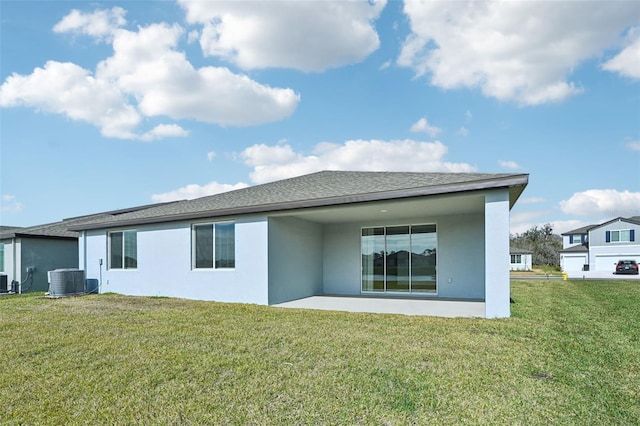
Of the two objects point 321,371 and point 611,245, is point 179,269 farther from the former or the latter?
point 611,245

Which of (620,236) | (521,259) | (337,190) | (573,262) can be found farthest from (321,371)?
(521,259)

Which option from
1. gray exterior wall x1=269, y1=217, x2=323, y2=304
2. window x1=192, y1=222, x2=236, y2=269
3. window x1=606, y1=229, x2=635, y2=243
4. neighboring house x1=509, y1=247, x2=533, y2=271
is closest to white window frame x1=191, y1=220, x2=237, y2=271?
window x1=192, y1=222, x2=236, y2=269

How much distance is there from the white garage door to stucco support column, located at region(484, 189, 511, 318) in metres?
41.3

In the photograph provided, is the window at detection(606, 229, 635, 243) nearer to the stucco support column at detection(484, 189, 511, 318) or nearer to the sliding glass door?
the sliding glass door

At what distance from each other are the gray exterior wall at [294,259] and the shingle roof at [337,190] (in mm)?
939

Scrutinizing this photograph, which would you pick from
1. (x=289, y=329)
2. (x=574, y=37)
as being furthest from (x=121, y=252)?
(x=574, y=37)

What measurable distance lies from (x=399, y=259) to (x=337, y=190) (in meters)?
3.53

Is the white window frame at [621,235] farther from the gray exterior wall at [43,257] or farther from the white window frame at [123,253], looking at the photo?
the gray exterior wall at [43,257]

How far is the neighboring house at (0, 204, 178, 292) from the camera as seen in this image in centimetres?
1564

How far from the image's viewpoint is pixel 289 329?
6.59m

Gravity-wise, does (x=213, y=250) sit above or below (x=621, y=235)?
above

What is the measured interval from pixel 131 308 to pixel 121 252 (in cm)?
498

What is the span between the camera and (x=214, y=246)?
11.2m

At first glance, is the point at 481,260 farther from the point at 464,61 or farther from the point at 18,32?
the point at 18,32
